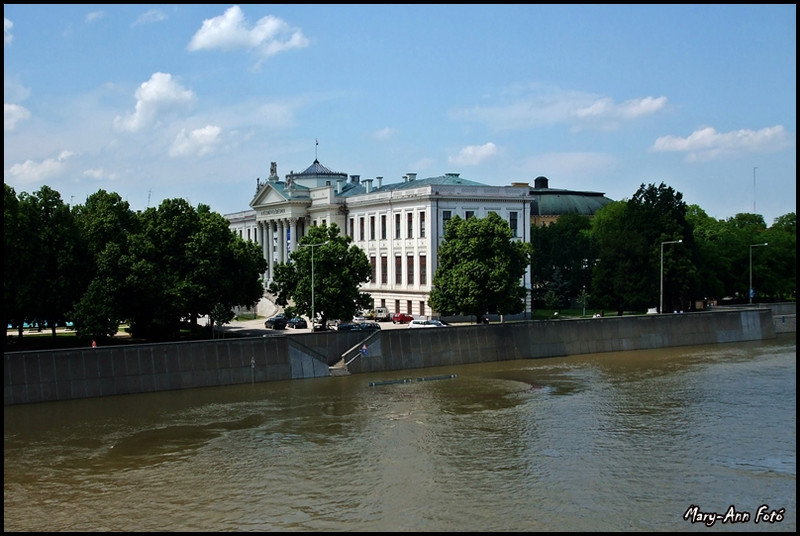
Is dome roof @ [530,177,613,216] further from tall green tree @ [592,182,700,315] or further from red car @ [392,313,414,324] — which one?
red car @ [392,313,414,324]

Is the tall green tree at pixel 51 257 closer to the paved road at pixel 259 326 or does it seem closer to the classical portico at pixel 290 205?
the paved road at pixel 259 326

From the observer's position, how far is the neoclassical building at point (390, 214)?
92.4 metres

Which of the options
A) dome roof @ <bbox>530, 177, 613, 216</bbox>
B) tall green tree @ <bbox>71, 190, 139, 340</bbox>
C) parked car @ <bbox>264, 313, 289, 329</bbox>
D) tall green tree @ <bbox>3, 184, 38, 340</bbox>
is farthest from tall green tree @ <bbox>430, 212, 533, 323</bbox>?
dome roof @ <bbox>530, 177, 613, 216</bbox>

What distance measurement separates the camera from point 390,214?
98.0 m

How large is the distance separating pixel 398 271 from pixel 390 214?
20.2ft

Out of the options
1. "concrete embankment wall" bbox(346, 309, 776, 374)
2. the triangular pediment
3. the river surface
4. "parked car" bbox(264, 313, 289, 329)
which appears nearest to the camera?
the river surface

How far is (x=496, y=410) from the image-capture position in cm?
4538

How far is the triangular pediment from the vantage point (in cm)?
11398

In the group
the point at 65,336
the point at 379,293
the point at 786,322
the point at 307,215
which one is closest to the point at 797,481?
the point at 65,336

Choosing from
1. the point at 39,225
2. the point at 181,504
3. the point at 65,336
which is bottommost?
the point at 181,504

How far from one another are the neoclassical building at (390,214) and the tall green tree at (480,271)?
38.7 feet

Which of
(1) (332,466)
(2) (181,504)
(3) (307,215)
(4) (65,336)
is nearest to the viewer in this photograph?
(2) (181,504)

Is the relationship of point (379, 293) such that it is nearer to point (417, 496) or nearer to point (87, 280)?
point (87, 280)

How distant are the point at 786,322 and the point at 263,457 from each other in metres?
68.2
